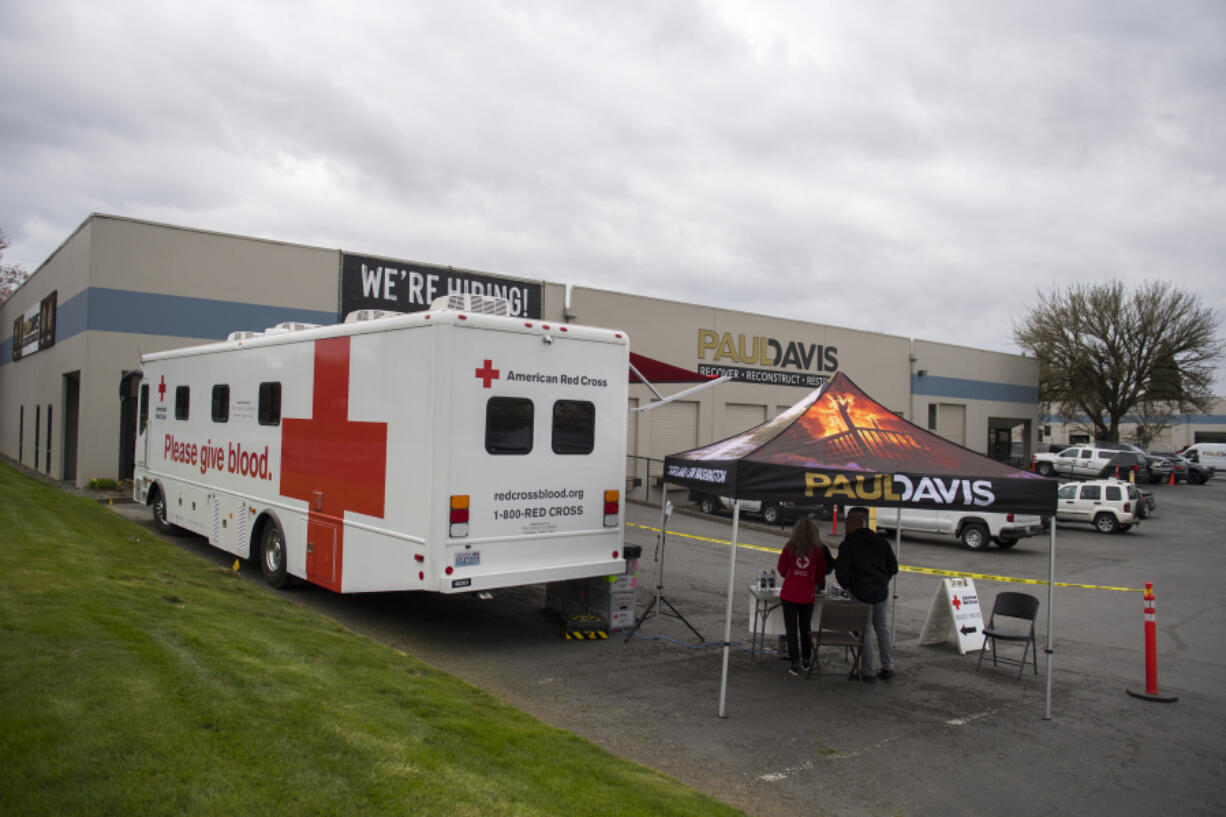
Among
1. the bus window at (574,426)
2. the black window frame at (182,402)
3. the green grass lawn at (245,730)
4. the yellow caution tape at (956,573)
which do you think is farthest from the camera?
the yellow caution tape at (956,573)

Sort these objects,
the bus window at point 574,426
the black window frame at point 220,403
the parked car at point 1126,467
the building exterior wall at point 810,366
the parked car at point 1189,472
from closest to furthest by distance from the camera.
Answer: the bus window at point 574,426 → the black window frame at point 220,403 → the building exterior wall at point 810,366 → the parked car at point 1126,467 → the parked car at point 1189,472

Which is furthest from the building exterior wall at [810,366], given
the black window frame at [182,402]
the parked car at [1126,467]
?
the black window frame at [182,402]

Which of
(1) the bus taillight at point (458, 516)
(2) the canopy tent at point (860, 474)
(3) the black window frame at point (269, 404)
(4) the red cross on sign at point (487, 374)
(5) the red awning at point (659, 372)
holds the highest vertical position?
(5) the red awning at point (659, 372)

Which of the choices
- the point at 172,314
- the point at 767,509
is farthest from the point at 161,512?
the point at 767,509

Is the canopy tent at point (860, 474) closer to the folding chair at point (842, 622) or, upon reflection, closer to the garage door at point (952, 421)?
the folding chair at point (842, 622)

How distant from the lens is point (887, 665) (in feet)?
26.3

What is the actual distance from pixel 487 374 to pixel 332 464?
2.25 m

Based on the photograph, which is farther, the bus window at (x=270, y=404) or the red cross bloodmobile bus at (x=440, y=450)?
the bus window at (x=270, y=404)

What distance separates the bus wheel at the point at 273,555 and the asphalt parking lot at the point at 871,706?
1.08 feet

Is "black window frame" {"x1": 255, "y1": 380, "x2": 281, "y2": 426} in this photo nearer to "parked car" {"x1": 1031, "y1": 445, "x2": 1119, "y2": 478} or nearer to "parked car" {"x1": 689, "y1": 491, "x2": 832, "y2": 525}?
"parked car" {"x1": 689, "y1": 491, "x2": 832, "y2": 525}

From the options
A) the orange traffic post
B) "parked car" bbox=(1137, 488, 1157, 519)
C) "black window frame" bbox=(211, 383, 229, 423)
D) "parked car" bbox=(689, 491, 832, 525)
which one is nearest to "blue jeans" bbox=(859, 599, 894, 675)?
the orange traffic post

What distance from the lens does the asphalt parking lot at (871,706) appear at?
5.47m

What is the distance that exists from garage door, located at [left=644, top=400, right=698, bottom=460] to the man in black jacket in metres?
19.7

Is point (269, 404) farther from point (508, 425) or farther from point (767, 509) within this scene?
point (767, 509)
